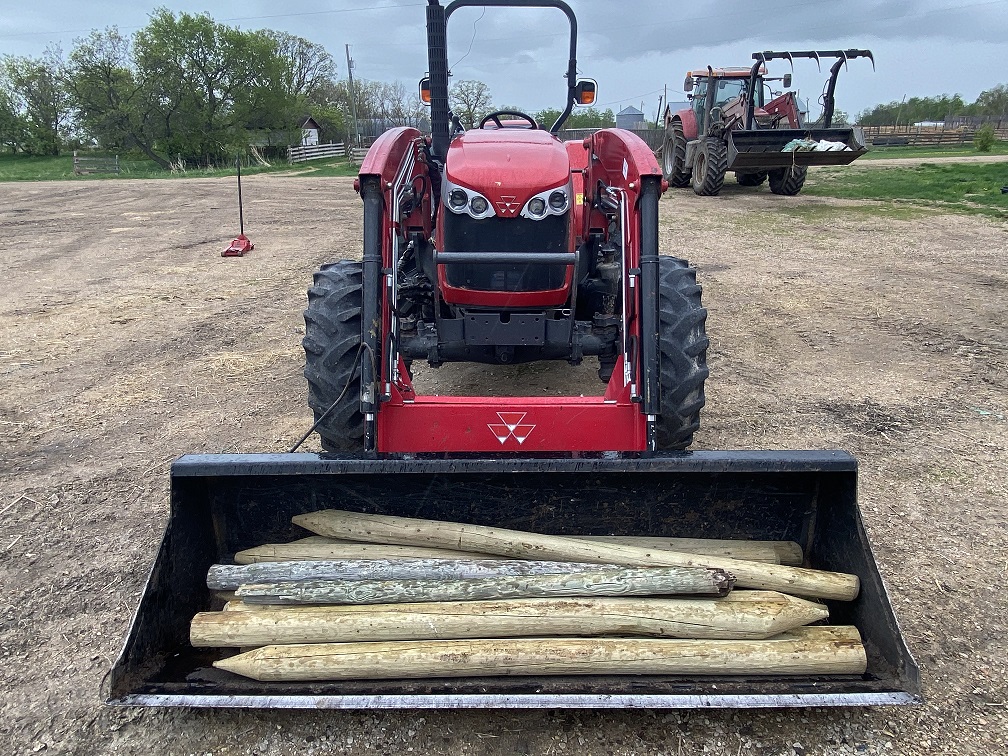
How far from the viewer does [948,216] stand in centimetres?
1223

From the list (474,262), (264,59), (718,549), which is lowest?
(718,549)

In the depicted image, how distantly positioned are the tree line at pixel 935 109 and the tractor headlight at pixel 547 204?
52116 mm

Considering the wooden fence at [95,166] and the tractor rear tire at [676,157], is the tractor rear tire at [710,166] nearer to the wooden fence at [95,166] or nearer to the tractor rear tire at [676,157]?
the tractor rear tire at [676,157]

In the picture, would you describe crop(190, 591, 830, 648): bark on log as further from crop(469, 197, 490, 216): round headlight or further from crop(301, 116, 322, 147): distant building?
crop(301, 116, 322, 147): distant building

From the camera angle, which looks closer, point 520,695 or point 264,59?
point 520,695

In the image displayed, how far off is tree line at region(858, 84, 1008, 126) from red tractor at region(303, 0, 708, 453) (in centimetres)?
5193

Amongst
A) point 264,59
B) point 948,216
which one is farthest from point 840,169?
point 264,59

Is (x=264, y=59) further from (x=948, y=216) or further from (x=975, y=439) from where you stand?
(x=975, y=439)

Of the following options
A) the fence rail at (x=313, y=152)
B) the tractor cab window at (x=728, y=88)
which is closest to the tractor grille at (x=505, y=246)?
the tractor cab window at (x=728, y=88)

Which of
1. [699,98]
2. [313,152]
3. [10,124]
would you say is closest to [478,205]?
[699,98]

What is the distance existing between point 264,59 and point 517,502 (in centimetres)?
5179

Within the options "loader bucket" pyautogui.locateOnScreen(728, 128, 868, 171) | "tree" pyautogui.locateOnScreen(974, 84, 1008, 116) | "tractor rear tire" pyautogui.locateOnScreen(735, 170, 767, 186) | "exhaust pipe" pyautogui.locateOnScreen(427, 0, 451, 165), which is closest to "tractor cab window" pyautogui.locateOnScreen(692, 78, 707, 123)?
"tractor rear tire" pyautogui.locateOnScreen(735, 170, 767, 186)

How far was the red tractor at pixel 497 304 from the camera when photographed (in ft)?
10.1

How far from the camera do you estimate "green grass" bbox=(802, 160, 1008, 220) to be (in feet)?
44.1
